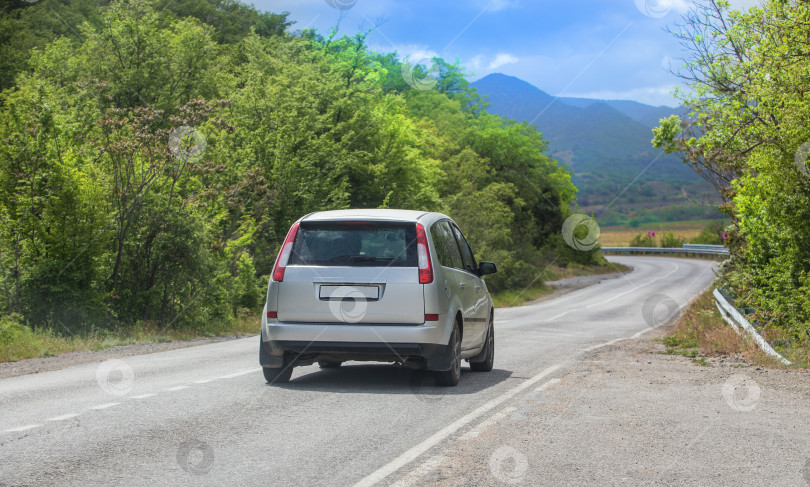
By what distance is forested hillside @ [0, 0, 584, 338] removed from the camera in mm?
18312

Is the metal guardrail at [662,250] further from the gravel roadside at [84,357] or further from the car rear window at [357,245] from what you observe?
the car rear window at [357,245]

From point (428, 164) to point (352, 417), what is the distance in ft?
142

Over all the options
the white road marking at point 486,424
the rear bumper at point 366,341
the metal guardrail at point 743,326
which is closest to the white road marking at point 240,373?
the rear bumper at point 366,341

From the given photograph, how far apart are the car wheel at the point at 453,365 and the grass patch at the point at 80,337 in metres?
7.49

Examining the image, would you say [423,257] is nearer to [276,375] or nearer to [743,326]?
[276,375]

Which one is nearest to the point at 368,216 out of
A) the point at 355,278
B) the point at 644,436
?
the point at 355,278

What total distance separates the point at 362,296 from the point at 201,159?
1911 centimetres

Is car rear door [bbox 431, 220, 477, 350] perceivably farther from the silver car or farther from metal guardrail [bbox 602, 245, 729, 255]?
metal guardrail [bbox 602, 245, 729, 255]

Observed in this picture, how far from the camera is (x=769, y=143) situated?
14.9 m

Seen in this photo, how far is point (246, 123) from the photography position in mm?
35281

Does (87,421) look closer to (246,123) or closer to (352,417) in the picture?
(352,417)

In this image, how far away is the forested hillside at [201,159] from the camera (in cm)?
1831

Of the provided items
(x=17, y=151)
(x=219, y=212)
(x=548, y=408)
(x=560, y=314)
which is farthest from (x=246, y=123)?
(x=548, y=408)

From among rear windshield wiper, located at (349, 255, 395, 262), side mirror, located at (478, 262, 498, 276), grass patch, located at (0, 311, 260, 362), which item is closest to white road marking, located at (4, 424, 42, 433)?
rear windshield wiper, located at (349, 255, 395, 262)
